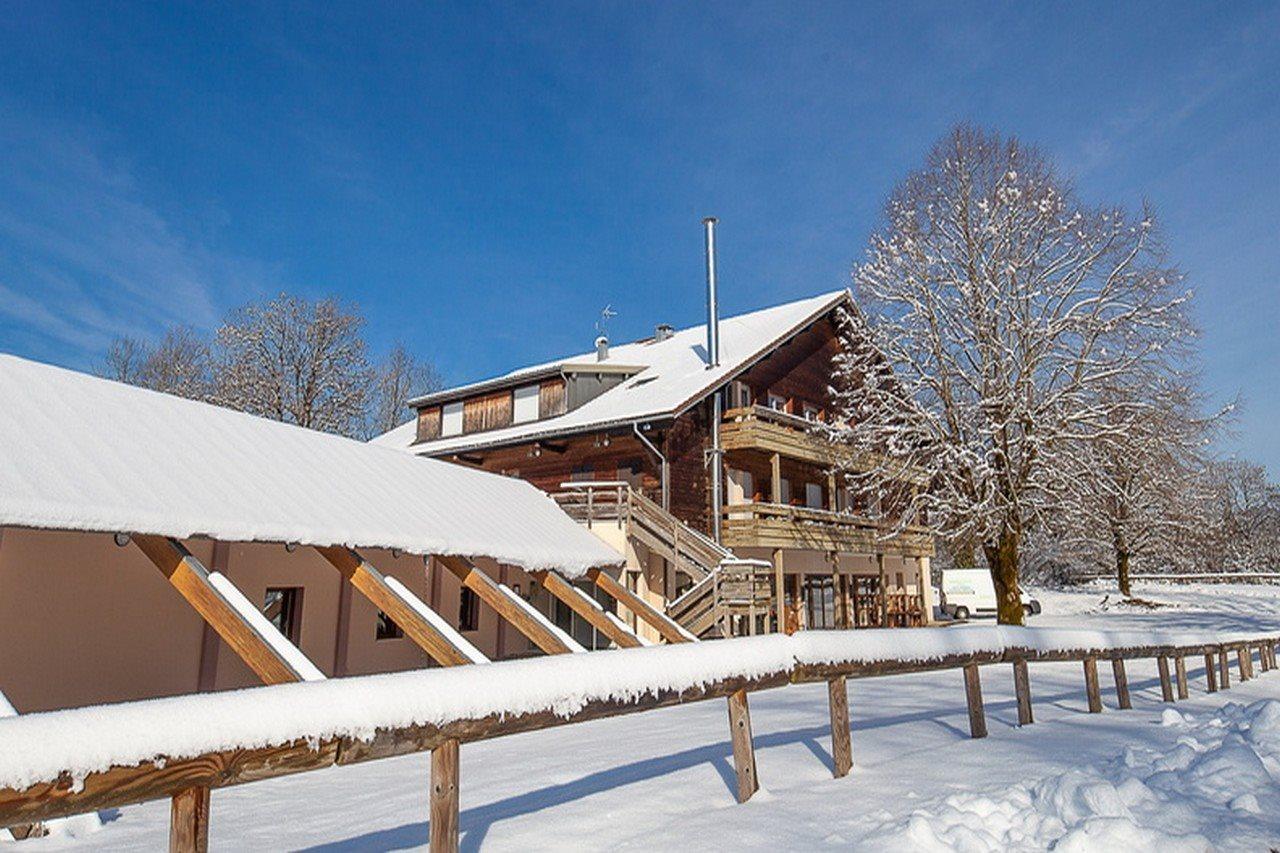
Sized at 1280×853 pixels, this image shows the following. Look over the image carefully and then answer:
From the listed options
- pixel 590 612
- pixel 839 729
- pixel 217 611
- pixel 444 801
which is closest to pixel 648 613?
pixel 590 612

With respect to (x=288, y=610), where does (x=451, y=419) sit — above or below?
above

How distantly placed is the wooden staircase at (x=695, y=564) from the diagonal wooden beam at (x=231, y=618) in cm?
1125

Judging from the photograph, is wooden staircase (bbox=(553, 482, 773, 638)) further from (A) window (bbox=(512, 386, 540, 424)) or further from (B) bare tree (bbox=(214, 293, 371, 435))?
(B) bare tree (bbox=(214, 293, 371, 435))

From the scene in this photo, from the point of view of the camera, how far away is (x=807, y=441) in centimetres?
2530

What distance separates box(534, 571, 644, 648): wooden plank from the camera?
11108 mm

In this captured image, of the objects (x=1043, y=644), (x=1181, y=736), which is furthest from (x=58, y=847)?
(x=1181, y=736)

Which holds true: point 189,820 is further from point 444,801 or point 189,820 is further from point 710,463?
point 710,463

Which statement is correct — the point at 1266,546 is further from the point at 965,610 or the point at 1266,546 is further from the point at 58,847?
the point at 58,847

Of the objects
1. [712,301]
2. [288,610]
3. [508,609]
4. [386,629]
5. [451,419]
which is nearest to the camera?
[508,609]

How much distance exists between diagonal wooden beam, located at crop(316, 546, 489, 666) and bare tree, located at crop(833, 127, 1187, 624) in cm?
1338

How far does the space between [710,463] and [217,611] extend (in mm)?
16763

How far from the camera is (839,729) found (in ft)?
18.6

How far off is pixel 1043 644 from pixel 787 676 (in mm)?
3727

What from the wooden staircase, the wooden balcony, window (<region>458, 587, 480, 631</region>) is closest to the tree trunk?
the wooden balcony
